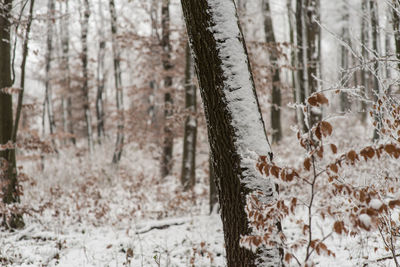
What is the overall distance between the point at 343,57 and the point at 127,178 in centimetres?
1982

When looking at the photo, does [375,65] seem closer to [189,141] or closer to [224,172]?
[189,141]

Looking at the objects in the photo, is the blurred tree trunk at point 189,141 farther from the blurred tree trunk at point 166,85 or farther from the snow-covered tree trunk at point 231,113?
the snow-covered tree trunk at point 231,113

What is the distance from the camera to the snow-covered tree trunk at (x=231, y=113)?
9.02 feet

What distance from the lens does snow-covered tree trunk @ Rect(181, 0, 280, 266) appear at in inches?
108

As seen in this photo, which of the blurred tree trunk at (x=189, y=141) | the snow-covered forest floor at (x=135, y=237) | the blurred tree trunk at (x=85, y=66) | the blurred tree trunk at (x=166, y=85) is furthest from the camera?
the blurred tree trunk at (x=85, y=66)

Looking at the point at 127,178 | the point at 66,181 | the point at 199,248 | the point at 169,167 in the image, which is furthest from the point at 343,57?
the point at 199,248

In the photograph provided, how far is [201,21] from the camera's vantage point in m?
2.85

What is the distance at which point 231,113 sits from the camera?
2.78 m

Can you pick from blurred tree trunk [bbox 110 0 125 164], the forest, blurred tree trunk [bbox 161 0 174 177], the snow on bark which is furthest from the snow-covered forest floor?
blurred tree trunk [bbox 110 0 125 164]

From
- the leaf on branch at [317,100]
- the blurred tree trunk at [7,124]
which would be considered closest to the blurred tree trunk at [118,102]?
the blurred tree trunk at [7,124]

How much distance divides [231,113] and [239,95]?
0.17m

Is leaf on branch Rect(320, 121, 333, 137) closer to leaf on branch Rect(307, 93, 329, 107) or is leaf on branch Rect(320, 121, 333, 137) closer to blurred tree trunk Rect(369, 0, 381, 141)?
leaf on branch Rect(307, 93, 329, 107)

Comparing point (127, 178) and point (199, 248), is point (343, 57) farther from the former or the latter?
point (199, 248)

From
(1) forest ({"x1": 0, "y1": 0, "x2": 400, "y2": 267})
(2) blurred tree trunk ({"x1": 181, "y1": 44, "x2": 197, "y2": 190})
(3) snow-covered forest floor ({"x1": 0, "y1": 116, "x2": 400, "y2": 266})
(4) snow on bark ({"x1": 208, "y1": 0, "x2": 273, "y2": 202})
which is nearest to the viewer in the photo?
(1) forest ({"x1": 0, "y1": 0, "x2": 400, "y2": 267})
